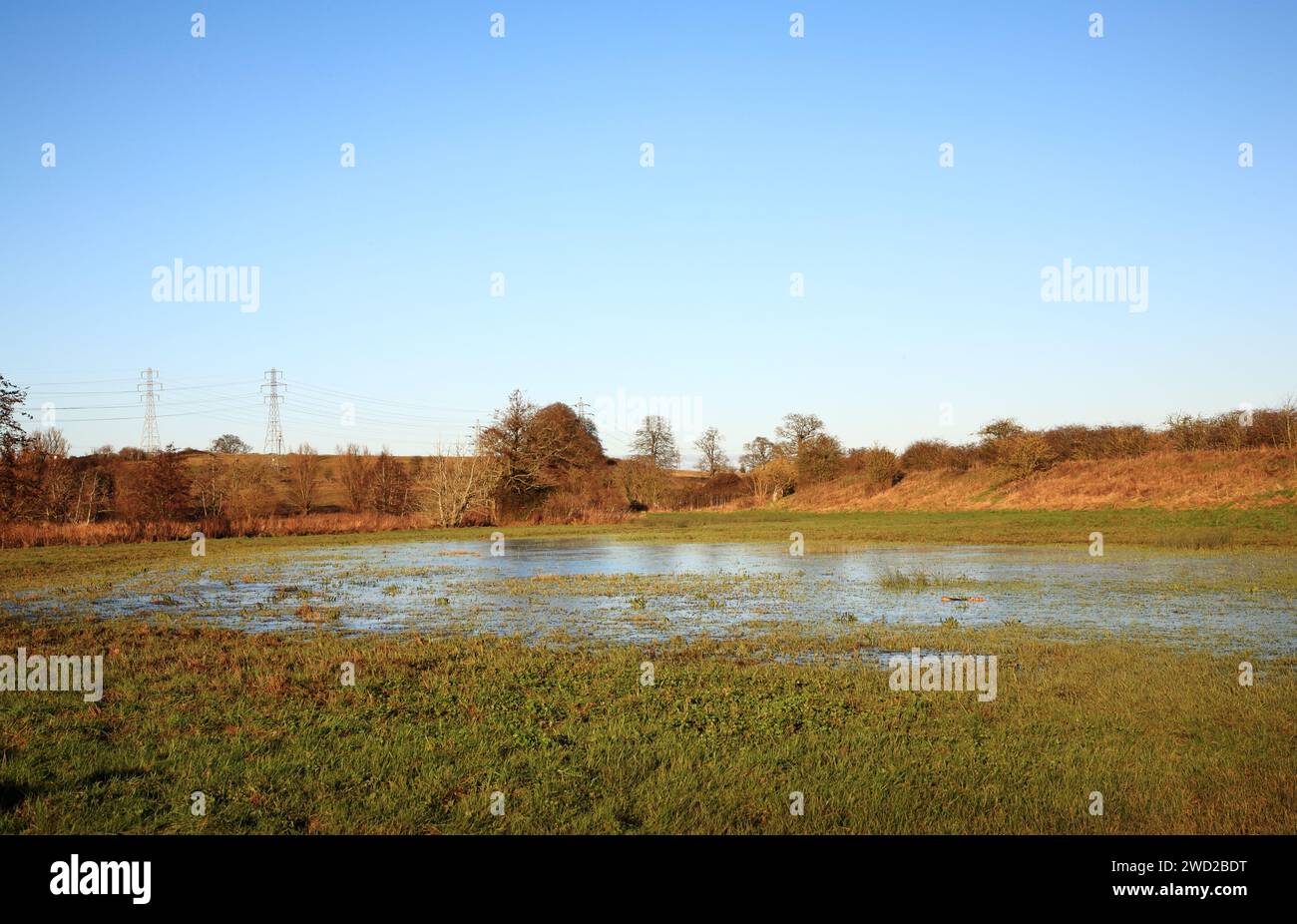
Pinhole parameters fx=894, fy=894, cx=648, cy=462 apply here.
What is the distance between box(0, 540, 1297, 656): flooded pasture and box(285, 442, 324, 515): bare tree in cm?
5084

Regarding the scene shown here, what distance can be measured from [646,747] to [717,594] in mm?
14691

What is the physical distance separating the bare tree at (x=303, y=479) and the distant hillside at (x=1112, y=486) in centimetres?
4823

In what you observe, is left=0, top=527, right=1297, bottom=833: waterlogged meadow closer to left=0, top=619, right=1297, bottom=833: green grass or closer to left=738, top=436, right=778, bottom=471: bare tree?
left=0, top=619, right=1297, bottom=833: green grass

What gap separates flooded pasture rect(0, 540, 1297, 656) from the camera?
A: 17.5 metres

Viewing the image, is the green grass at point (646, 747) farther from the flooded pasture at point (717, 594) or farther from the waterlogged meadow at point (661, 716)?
the flooded pasture at point (717, 594)

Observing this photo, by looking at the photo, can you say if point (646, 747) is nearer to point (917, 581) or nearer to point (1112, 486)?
point (917, 581)

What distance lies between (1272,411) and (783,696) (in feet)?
184

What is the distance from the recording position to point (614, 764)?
7973 millimetres

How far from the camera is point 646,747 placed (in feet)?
27.8
